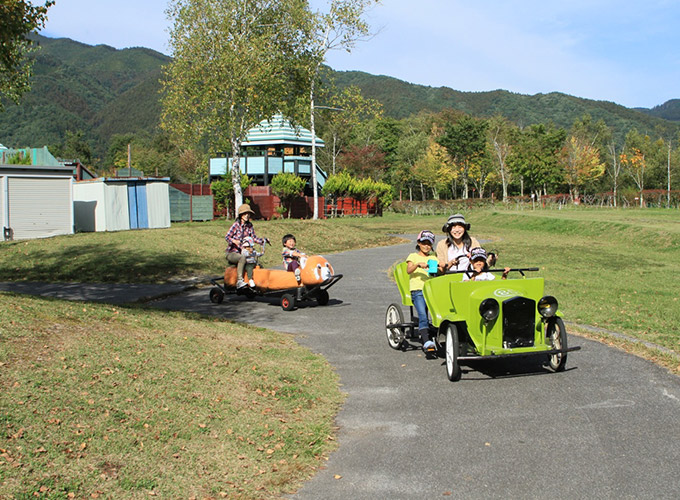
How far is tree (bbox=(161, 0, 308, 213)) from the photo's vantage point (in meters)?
36.7

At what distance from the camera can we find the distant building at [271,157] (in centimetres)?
6169

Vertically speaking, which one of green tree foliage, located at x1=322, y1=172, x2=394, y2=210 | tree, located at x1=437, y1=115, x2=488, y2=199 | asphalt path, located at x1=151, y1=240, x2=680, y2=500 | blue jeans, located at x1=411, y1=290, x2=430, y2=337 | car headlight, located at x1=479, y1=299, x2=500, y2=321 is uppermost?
tree, located at x1=437, y1=115, x2=488, y2=199

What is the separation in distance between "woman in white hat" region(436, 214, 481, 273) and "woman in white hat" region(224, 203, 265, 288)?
5.63m

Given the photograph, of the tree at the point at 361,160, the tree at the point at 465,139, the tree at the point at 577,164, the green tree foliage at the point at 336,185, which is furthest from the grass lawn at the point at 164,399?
the tree at the point at 465,139

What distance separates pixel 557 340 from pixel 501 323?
2.71 ft

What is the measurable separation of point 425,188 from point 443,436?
103398 millimetres

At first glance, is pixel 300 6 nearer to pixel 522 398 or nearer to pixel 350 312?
pixel 350 312

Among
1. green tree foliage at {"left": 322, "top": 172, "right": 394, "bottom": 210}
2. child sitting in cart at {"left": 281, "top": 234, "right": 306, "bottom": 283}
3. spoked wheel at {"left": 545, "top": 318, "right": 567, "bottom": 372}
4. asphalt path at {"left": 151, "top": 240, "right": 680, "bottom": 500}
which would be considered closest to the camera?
asphalt path at {"left": 151, "top": 240, "right": 680, "bottom": 500}

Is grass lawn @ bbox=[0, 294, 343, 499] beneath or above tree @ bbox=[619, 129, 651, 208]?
beneath

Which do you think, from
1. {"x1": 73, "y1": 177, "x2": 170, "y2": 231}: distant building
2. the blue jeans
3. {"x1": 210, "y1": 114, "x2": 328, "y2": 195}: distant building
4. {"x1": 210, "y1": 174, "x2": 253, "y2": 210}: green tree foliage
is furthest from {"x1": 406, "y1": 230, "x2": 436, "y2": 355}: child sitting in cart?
{"x1": 210, "y1": 114, "x2": 328, "y2": 195}: distant building

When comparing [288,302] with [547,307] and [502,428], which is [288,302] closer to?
[547,307]

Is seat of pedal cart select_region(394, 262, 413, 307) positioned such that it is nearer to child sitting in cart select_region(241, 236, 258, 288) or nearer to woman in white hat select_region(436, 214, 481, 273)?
woman in white hat select_region(436, 214, 481, 273)

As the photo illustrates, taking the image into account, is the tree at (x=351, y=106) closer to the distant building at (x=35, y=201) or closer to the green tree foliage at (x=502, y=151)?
the distant building at (x=35, y=201)

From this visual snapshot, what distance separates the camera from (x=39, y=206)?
2905 centimetres
